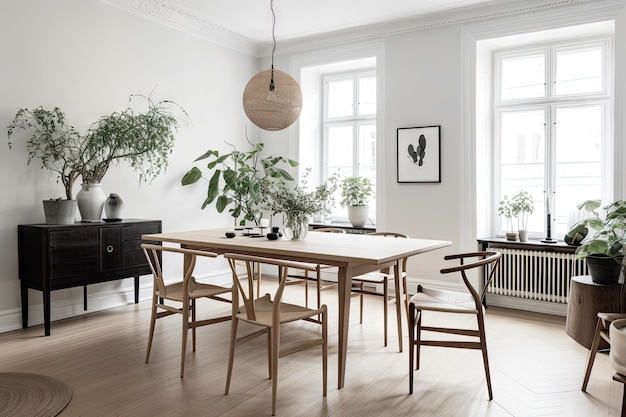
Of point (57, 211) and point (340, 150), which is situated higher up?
point (340, 150)

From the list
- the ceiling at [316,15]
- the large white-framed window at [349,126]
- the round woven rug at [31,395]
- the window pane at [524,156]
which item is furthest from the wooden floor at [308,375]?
the ceiling at [316,15]

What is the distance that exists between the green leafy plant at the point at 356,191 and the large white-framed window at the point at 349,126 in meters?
0.25

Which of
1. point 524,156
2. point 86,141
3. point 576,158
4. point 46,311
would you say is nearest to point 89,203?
point 86,141

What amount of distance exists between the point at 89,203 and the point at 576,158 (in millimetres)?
4710

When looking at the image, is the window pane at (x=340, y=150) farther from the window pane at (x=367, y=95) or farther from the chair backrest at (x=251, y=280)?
the chair backrest at (x=251, y=280)

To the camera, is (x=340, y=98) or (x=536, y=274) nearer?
(x=536, y=274)

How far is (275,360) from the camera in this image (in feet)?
8.91

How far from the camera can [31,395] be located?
115 inches

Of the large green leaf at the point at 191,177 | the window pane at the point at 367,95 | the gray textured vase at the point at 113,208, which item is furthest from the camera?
the window pane at the point at 367,95

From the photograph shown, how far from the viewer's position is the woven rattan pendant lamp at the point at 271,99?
377cm

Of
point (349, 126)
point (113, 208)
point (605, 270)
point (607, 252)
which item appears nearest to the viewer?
point (607, 252)

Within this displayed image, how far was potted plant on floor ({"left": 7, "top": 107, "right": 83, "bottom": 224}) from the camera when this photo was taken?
4.25m

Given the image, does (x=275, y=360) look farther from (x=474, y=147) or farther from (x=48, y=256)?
(x=474, y=147)

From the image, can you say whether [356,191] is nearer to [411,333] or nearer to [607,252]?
[607,252]
